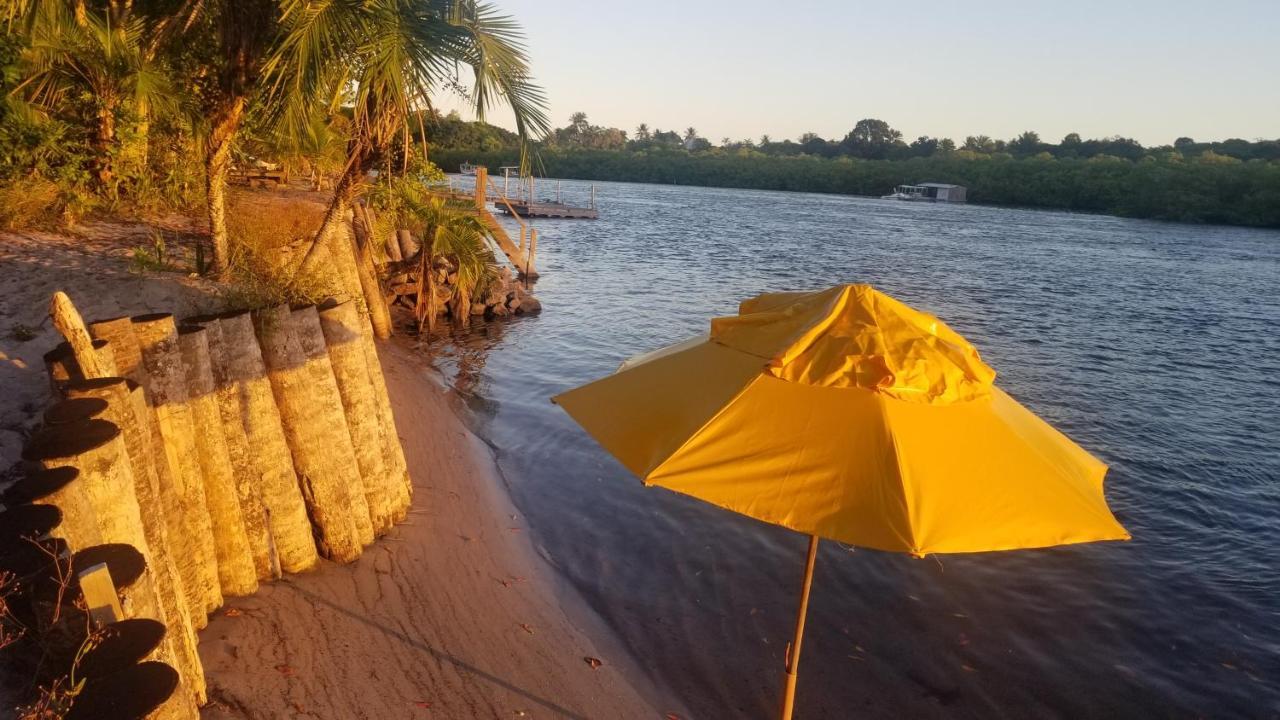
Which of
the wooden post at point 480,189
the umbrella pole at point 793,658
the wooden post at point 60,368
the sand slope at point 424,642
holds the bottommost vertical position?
the sand slope at point 424,642

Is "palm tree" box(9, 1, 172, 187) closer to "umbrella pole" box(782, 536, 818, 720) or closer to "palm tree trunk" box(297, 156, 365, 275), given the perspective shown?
"palm tree trunk" box(297, 156, 365, 275)

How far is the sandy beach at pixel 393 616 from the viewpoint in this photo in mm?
5160

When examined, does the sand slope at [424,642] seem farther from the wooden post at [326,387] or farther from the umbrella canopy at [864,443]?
the umbrella canopy at [864,443]

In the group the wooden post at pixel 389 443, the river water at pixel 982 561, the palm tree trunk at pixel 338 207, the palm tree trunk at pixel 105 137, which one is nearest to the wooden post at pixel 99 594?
the wooden post at pixel 389 443

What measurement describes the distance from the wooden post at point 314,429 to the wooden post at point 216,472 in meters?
0.62

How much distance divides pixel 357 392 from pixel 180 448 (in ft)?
6.01

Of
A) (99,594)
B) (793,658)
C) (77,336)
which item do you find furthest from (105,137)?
(793,658)

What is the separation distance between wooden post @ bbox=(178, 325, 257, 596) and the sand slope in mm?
224

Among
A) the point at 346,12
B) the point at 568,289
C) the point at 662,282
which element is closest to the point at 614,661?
the point at 346,12

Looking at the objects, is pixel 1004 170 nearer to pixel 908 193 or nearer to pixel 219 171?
pixel 908 193

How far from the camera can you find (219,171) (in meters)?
8.31

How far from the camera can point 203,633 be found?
201 inches

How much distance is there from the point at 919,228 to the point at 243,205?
189 ft

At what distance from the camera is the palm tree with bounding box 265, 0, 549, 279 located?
7.00 meters
